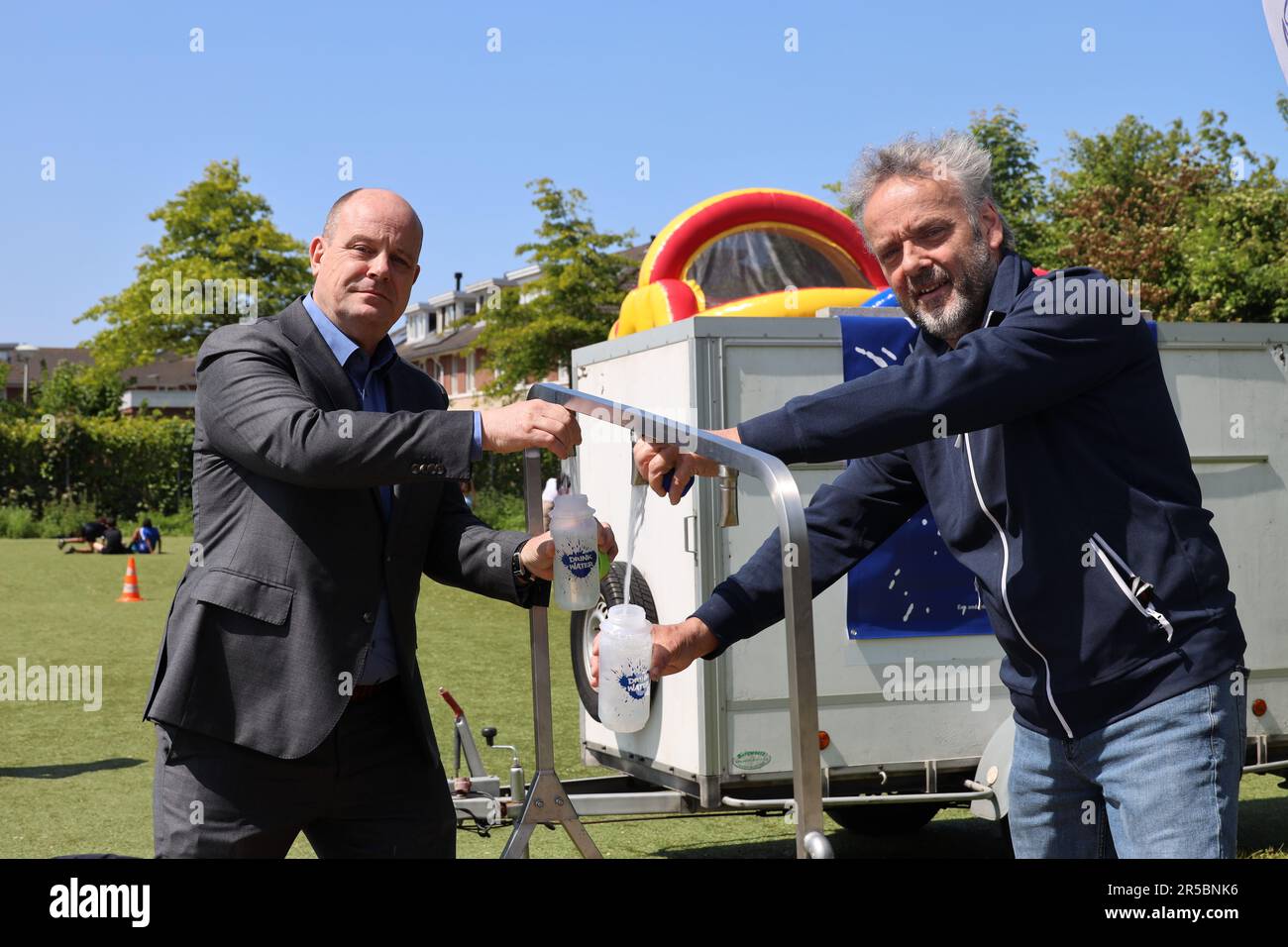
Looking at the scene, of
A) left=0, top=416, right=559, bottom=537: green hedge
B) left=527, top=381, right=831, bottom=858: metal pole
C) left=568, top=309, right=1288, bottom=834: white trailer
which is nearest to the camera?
left=527, top=381, right=831, bottom=858: metal pole

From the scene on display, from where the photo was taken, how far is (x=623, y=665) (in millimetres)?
2855

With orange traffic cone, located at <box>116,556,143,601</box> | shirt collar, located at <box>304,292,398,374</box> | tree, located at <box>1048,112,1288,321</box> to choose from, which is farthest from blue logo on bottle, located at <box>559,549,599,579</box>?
tree, located at <box>1048,112,1288,321</box>

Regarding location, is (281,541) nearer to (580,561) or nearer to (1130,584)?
(580,561)

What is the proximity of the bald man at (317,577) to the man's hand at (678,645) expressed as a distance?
0.92 ft

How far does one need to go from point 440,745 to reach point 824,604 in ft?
17.2

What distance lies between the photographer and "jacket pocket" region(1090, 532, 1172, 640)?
266 centimetres

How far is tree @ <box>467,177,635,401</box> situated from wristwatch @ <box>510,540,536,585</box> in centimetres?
3028

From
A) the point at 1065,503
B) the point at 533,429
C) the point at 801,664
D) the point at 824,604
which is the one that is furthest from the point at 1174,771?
the point at 824,604

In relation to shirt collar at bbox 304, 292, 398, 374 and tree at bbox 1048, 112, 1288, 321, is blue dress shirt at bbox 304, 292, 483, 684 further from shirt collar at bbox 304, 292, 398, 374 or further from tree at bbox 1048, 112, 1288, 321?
tree at bbox 1048, 112, 1288, 321

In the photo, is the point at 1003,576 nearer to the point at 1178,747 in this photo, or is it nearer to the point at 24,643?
the point at 1178,747

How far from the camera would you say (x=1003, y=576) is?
111 inches

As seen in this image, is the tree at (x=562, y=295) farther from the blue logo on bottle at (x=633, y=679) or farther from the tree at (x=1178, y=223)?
the blue logo on bottle at (x=633, y=679)

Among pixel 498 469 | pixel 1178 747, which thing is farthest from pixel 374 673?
pixel 498 469
